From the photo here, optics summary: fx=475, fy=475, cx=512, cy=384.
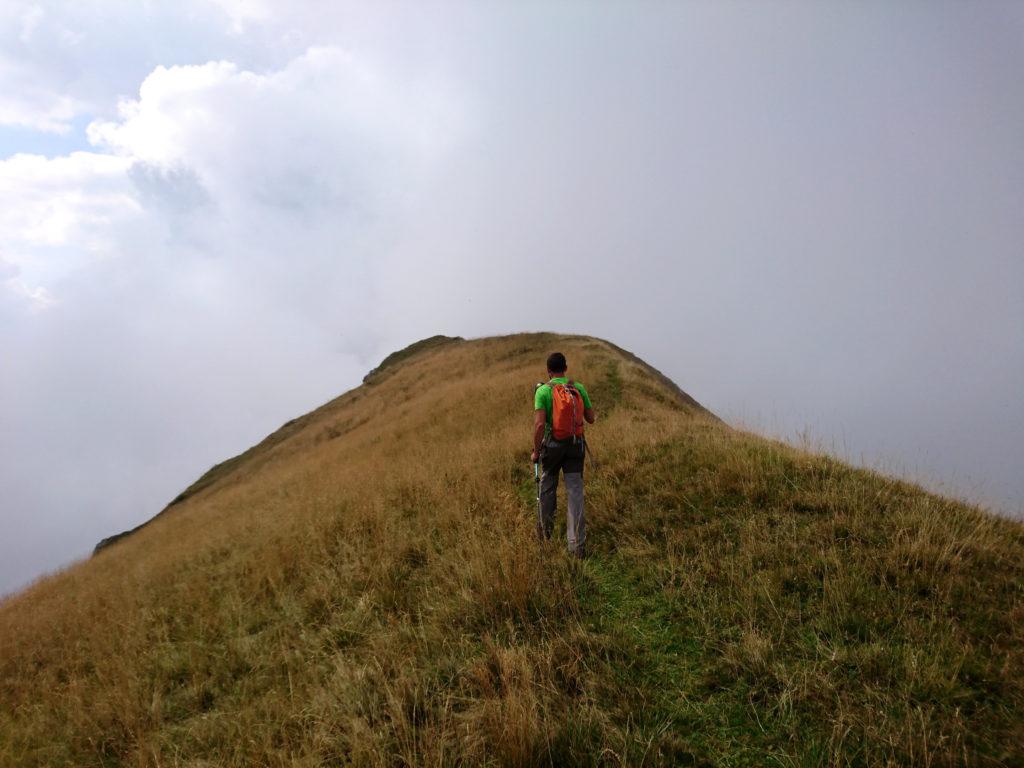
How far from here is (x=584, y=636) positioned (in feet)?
13.6

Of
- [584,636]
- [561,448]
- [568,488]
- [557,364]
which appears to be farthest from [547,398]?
[584,636]

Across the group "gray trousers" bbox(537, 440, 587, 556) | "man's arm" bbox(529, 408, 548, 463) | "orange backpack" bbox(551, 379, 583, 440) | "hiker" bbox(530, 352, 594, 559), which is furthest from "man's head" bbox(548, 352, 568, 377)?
"gray trousers" bbox(537, 440, 587, 556)

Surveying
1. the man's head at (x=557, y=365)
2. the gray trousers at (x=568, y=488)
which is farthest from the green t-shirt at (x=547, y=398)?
the gray trousers at (x=568, y=488)

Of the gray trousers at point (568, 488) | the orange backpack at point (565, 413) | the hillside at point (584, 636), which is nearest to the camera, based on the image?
the hillside at point (584, 636)

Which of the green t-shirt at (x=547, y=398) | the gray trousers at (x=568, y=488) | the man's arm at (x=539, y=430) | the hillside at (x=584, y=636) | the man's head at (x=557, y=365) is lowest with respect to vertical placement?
the hillside at (x=584, y=636)

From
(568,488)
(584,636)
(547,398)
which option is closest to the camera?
(584,636)

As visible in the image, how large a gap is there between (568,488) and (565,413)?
0.99m

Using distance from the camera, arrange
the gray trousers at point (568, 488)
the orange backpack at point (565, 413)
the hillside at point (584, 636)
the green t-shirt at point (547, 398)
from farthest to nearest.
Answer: the green t-shirt at point (547, 398)
the orange backpack at point (565, 413)
the gray trousers at point (568, 488)
the hillside at point (584, 636)

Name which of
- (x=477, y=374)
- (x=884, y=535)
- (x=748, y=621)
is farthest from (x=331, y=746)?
(x=477, y=374)

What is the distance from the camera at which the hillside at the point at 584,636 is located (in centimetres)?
324

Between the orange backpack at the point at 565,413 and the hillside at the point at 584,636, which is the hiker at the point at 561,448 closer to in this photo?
the orange backpack at the point at 565,413

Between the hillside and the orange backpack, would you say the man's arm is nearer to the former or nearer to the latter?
the orange backpack

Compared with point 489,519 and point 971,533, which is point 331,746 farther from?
point 971,533

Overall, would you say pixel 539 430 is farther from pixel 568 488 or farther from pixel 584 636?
pixel 584 636
